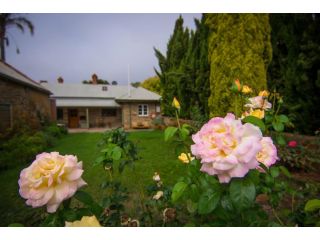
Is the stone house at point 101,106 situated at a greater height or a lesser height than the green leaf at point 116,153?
greater

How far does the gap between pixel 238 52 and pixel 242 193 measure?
15.5 ft

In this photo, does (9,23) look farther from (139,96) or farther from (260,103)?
(139,96)

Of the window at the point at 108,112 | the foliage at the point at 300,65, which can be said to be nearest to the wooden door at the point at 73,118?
the window at the point at 108,112

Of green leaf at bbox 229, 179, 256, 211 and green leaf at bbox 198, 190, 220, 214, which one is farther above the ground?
green leaf at bbox 229, 179, 256, 211

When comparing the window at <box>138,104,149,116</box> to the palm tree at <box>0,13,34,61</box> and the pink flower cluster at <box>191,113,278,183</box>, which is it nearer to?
the palm tree at <box>0,13,34,61</box>

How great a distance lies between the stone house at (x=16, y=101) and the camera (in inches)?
239

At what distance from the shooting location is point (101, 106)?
1524 cm

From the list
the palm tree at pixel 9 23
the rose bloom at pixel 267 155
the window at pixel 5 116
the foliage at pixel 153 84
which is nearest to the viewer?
the rose bloom at pixel 267 155

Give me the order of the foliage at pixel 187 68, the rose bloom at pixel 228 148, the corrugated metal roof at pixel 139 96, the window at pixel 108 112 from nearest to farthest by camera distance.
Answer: the rose bloom at pixel 228 148
the foliage at pixel 187 68
the corrugated metal roof at pixel 139 96
the window at pixel 108 112

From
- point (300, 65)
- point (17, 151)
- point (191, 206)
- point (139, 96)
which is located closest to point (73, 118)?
point (139, 96)

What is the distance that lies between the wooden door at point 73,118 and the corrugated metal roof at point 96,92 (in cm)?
125

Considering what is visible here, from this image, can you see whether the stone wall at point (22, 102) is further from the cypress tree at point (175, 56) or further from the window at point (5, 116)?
the cypress tree at point (175, 56)

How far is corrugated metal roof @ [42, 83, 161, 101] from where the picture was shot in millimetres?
14495

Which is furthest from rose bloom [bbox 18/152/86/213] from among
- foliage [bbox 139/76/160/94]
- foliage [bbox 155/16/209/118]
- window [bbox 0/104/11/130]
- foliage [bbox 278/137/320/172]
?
foliage [bbox 139/76/160/94]
